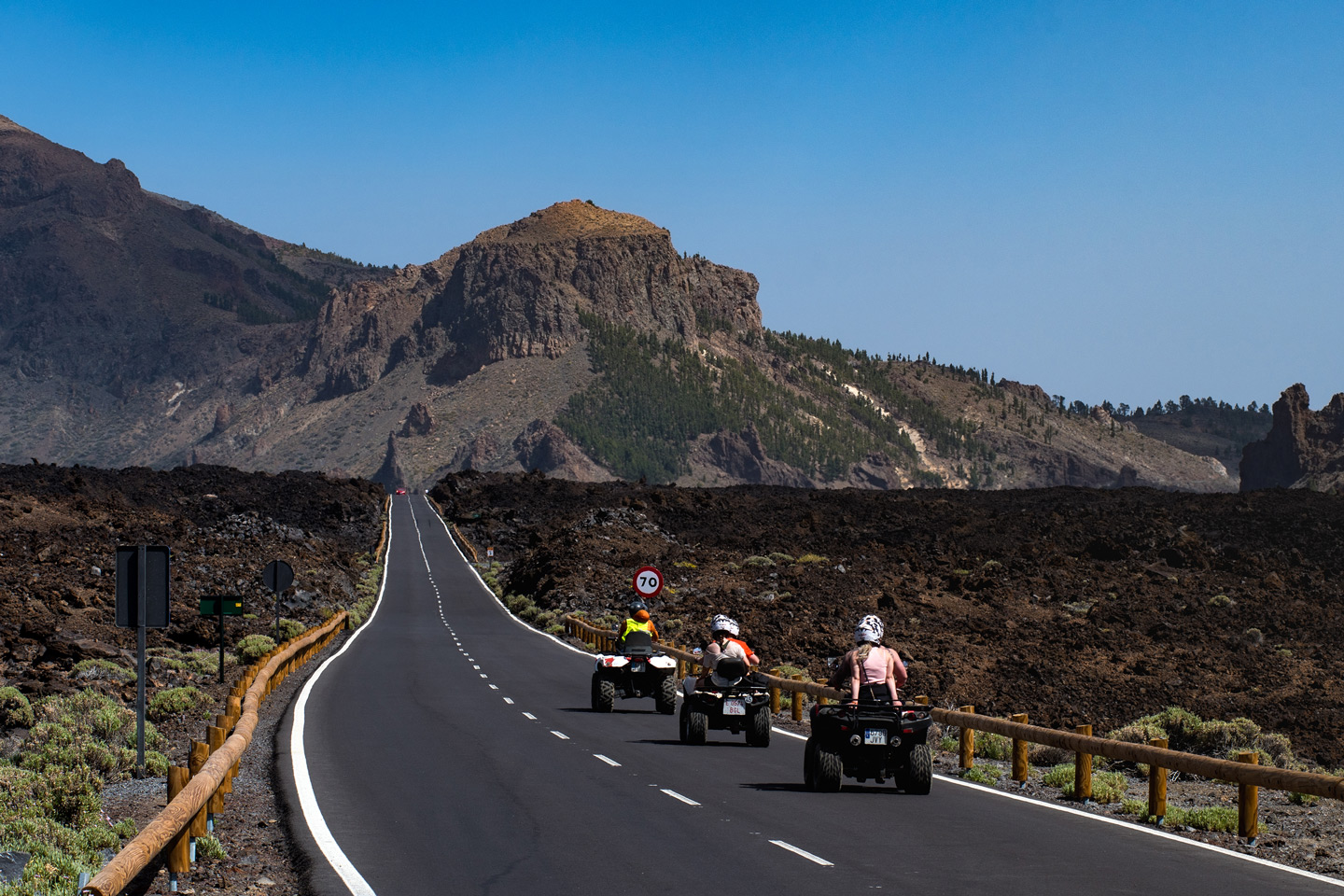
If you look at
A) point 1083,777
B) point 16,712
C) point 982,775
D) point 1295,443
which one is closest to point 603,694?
point 982,775

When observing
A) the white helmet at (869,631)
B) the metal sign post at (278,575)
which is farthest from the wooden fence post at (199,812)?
the metal sign post at (278,575)

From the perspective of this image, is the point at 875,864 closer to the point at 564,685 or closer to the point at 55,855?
the point at 55,855

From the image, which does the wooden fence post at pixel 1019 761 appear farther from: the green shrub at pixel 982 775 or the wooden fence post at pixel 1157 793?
the wooden fence post at pixel 1157 793

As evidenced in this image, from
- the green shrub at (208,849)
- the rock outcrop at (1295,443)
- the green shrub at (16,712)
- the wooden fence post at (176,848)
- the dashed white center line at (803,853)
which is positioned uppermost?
the rock outcrop at (1295,443)

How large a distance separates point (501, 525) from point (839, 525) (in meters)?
33.1

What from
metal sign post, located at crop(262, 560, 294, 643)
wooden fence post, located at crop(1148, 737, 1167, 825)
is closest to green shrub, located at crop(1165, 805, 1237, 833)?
wooden fence post, located at crop(1148, 737, 1167, 825)

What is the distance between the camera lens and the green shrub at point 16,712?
19125mm

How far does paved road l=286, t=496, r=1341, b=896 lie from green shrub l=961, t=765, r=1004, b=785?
780 mm

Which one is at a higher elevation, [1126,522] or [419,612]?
[1126,522]

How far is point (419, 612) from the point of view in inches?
2499

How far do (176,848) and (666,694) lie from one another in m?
15.7

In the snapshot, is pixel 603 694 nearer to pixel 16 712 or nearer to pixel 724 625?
pixel 724 625

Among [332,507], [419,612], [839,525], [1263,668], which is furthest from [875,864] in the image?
[332,507]

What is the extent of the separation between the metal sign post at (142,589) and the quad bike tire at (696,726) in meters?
7.75
